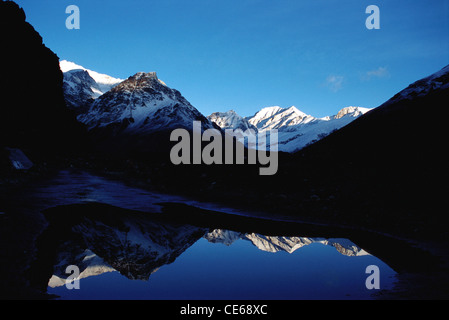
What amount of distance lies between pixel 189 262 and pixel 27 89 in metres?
47.4

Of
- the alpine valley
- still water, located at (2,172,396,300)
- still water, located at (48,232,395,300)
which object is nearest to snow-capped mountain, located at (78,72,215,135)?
the alpine valley

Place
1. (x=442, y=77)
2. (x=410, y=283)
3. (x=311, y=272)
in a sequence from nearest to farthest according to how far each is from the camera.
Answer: (x=410, y=283) < (x=311, y=272) < (x=442, y=77)

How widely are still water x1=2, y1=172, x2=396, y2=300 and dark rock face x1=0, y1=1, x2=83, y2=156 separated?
88.6ft

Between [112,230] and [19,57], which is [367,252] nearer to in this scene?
[112,230]

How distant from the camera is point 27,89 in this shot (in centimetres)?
4638

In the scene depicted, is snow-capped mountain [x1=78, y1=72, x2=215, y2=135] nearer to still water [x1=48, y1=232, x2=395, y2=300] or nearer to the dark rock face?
the dark rock face

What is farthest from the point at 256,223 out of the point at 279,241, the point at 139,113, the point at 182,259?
the point at 139,113

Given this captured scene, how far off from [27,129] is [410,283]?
4973cm

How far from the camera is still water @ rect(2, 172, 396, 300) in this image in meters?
8.16

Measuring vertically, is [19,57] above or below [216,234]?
above

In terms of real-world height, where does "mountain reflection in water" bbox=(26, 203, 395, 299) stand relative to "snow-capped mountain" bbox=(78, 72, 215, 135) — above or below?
below
